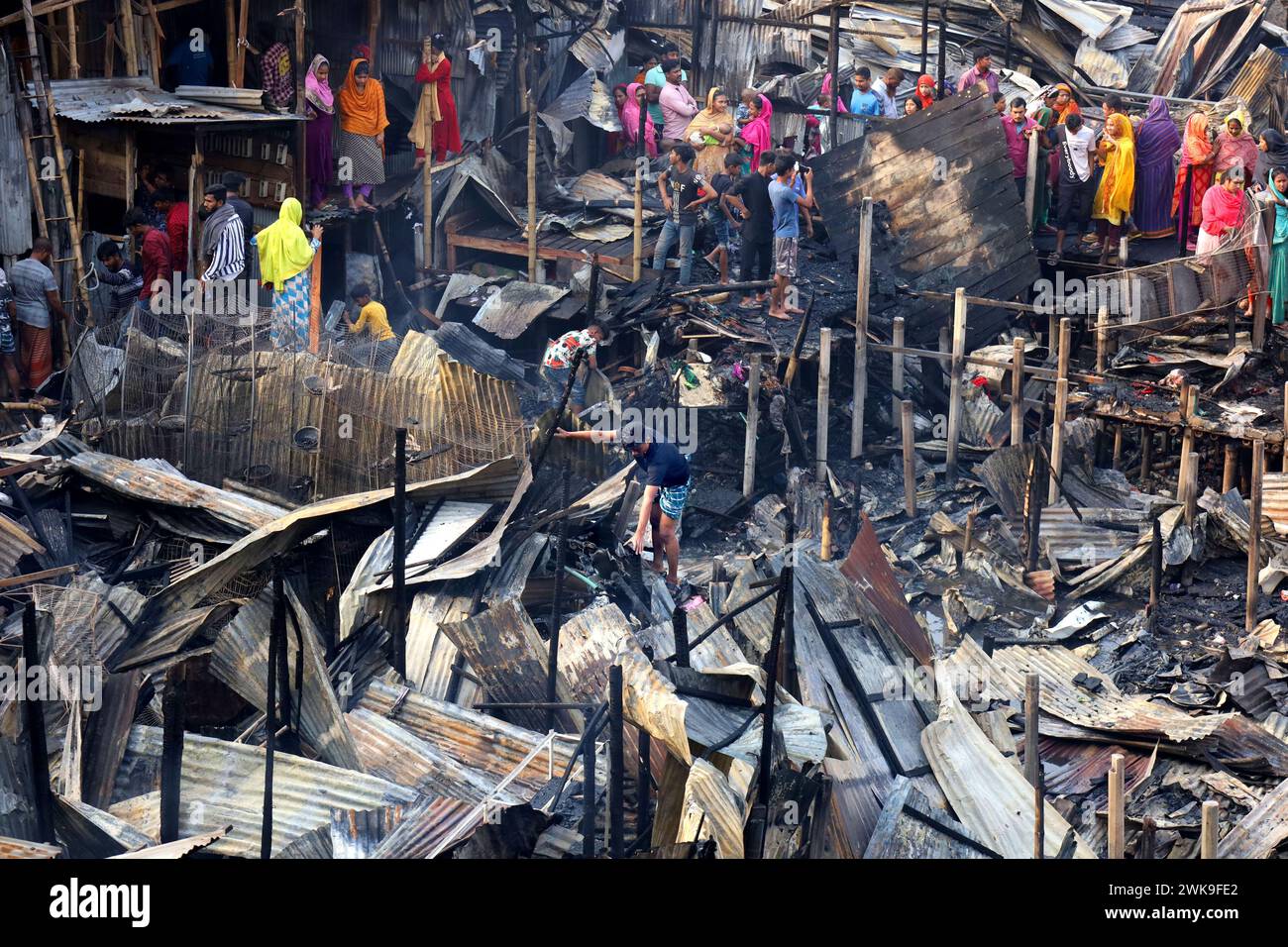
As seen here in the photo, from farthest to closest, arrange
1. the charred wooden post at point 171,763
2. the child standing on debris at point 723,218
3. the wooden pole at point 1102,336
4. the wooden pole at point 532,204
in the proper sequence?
the wooden pole at point 532,204 < the child standing on debris at point 723,218 < the wooden pole at point 1102,336 < the charred wooden post at point 171,763

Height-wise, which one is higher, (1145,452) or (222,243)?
(222,243)

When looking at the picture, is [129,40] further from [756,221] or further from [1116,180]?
[1116,180]

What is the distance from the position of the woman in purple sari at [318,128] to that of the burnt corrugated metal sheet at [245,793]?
941cm

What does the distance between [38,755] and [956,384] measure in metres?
9.72

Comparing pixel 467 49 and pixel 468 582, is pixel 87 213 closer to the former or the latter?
pixel 467 49

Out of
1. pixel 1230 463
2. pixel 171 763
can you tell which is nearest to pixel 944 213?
pixel 1230 463

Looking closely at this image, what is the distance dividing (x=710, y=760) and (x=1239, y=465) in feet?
28.5

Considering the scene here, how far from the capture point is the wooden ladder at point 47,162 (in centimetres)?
1436

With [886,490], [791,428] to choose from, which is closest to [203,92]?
[791,428]

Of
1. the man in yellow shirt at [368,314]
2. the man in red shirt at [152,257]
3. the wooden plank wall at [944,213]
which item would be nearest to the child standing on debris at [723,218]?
the wooden plank wall at [944,213]

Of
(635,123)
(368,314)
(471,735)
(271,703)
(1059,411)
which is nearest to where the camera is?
(271,703)

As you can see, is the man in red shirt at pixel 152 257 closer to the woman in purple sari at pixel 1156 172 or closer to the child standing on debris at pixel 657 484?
the child standing on debris at pixel 657 484

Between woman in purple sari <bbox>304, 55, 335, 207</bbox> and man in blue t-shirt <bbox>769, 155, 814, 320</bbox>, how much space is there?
4728mm

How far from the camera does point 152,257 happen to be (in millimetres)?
14641
